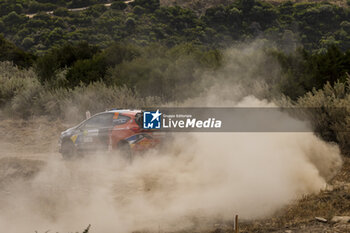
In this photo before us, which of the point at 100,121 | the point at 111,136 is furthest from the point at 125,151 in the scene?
the point at 100,121

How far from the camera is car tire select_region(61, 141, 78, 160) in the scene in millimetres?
14016

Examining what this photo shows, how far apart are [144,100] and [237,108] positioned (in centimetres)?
716

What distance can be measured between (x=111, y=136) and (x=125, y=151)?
1.92ft

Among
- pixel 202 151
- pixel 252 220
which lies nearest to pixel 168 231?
pixel 252 220

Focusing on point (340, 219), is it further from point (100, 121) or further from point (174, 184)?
point (100, 121)

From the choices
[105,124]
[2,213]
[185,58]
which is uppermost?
[185,58]

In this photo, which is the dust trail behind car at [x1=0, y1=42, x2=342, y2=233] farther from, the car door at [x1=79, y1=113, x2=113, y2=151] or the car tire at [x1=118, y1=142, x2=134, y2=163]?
the car door at [x1=79, y1=113, x2=113, y2=151]

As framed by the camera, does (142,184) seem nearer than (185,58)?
Yes

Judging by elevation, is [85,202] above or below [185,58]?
below

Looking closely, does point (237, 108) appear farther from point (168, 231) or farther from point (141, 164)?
point (168, 231)

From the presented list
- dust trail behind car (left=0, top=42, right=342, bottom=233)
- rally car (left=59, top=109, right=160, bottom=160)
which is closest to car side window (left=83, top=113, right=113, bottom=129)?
rally car (left=59, top=109, right=160, bottom=160)

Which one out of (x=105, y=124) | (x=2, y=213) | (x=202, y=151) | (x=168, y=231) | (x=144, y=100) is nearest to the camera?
(x=168, y=231)

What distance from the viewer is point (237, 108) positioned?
13953 mm

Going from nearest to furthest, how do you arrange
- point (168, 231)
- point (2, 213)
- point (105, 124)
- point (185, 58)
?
point (168, 231) < point (2, 213) < point (105, 124) < point (185, 58)
